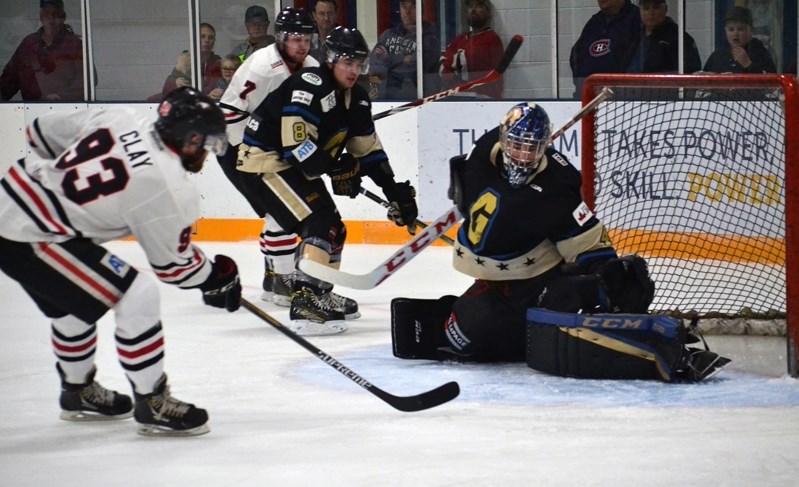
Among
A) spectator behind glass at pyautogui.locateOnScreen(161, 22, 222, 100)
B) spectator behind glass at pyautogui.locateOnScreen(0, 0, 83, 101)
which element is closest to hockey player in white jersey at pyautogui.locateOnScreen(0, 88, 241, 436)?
spectator behind glass at pyautogui.locateOnScreen(161, 22, 222, 100)

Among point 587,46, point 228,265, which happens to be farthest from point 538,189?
point 587,46

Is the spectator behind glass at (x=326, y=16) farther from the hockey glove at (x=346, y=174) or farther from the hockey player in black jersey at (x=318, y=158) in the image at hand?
the hockey glove at (x=346, y=174)

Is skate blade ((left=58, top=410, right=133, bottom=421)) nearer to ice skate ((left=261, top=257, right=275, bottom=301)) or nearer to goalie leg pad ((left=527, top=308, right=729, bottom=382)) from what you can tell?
goalie leg pad ((left=527, top=308, right=729, bottom=382))

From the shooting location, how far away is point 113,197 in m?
2.99

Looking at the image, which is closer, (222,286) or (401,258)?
(222,286)

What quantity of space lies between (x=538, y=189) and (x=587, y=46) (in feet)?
10.1

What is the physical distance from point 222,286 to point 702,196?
9.53ft

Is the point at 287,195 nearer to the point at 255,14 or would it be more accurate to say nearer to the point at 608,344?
the point at 608,344

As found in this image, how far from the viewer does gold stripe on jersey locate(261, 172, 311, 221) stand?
4.76 m

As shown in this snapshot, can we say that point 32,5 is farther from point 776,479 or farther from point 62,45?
point 776,479

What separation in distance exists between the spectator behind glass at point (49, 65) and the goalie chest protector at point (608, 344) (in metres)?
4.54

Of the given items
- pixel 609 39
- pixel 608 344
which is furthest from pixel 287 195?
pixel 609 39

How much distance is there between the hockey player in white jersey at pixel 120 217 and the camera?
3002 mm

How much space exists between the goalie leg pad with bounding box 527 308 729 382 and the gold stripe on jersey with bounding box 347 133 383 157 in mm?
1375
